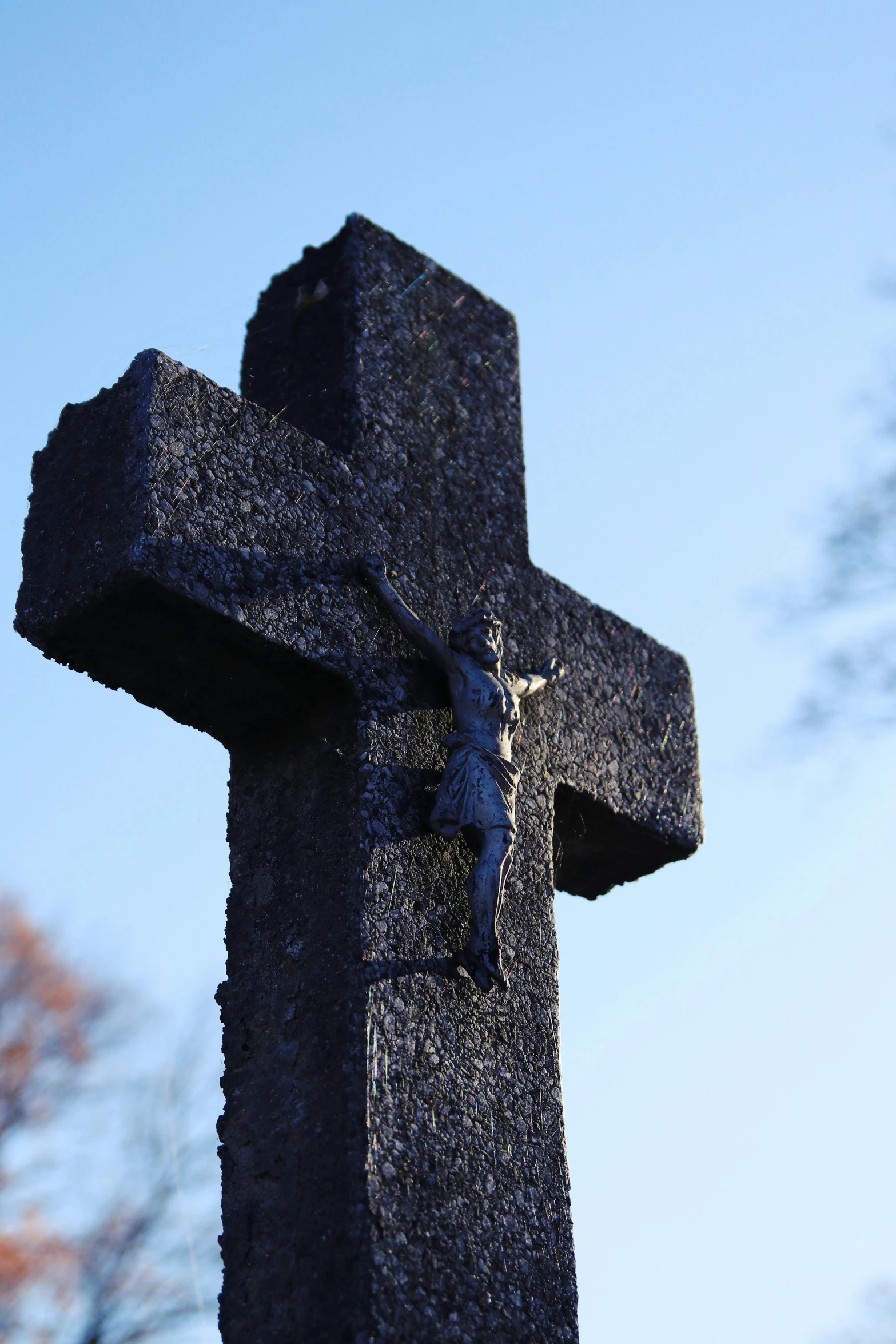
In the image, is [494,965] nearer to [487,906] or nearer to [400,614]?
[487,906]

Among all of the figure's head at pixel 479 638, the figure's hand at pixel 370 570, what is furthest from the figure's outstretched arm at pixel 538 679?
the figure's hand at pixel 370 570

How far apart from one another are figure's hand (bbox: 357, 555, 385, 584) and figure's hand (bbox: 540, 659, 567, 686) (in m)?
0.73

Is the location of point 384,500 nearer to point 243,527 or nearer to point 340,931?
point 243,527

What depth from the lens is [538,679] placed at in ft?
17.6

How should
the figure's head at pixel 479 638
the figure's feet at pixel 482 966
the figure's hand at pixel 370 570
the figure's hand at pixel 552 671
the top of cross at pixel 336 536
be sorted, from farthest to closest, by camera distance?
the figure's hand at pixel 552 671
the figure's head at pixel 479 638
the figure's hand at pixel 370 570
the figure's feet at pixel 482 966
the top of cross at pixel 336 536

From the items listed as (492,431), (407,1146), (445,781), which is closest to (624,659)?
(492,431)

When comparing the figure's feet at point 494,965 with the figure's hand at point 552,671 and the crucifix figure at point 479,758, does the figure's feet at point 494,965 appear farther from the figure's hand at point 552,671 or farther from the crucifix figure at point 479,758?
the figure's hand at point 552,671

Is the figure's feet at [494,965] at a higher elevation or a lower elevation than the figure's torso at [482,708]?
lower

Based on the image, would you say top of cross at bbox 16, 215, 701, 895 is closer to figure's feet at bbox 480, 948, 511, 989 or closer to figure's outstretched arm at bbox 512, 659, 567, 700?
figure's outstretched arm at bbox 512, 659, 567, 700

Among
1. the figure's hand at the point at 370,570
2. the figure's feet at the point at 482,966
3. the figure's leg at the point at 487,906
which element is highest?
the figure's hand at the point at 370,570

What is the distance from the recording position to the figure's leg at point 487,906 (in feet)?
15.4

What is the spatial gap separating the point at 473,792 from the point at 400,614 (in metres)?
0.55

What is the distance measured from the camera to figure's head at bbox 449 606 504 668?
509cm

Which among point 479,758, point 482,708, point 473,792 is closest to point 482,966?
point 473,792
